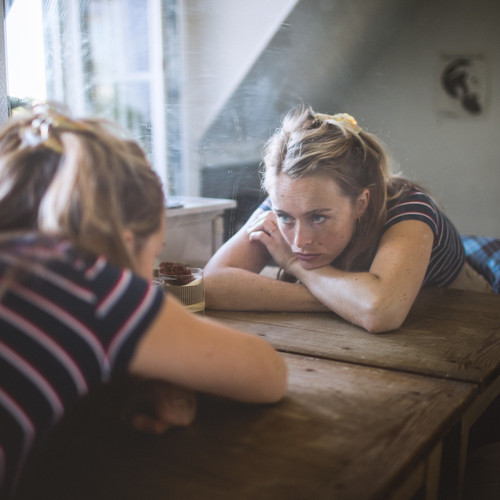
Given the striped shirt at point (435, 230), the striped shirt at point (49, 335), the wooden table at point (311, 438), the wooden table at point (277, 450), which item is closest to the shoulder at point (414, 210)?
the striped shirt at point (435, 230)

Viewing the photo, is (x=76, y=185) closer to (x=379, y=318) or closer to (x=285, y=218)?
(x=379, y=318)

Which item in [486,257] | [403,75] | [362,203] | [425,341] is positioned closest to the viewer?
[425,341]

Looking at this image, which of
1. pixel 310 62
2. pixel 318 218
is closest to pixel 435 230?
pixel 318 218

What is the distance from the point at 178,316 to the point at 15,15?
4.50 feet

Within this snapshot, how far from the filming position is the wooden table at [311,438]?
0.66 meters

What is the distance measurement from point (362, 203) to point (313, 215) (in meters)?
0.16

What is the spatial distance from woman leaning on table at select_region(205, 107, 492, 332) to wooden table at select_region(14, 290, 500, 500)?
242 millimetres

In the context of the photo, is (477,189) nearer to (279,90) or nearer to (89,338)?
(279,90)

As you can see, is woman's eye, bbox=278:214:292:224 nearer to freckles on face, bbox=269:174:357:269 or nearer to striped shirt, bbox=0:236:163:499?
freckles on face, bbox=269:174:357:269

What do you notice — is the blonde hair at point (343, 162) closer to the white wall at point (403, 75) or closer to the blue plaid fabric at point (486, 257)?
the blue plaid fabric at point (486, 257)

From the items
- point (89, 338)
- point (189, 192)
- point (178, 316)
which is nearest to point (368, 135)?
point (189, 192)

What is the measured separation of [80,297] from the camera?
614 millimetres

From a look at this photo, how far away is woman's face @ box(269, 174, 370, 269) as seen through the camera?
4.72 feet

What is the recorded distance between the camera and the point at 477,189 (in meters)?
→ 3.03
